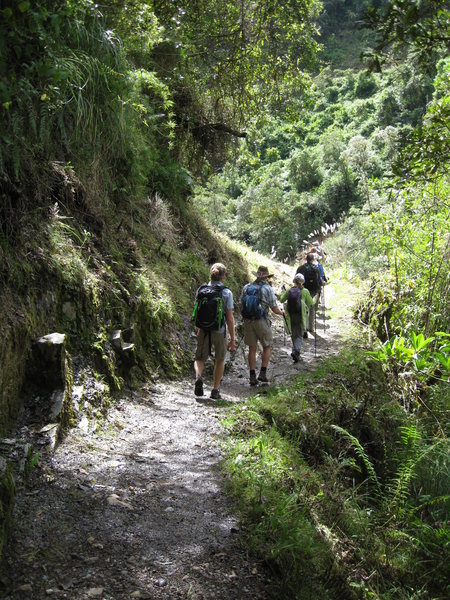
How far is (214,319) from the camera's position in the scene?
6.64m

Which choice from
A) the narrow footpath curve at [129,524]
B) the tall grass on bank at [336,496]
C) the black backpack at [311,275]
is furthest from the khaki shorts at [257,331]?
the black backpack at [311,275]

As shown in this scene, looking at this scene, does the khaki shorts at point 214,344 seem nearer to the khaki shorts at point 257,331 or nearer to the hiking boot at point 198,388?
the hiking boot at point 198,388

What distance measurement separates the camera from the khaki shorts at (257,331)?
782 cm

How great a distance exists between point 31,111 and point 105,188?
4211mm

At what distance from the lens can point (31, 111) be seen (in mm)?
3713

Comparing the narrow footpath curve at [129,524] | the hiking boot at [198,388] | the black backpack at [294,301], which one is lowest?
the hiking boot at [198,388]

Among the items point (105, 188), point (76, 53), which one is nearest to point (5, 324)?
point (76, 53)

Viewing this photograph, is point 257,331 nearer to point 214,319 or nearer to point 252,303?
point 252,303

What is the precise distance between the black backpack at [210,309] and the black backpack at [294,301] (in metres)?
2.78

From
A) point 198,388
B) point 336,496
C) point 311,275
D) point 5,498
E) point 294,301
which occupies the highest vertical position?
point 311,275

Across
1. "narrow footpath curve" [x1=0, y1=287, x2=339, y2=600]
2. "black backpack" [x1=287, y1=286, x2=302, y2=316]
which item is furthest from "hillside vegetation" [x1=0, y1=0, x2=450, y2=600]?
"black backpack" [x1=287, y1=286, x2=302, y2=316]

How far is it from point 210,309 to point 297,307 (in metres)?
2.97

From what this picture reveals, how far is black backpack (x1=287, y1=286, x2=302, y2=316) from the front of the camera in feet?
30.1

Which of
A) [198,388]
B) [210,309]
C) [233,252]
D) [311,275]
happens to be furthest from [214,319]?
[233,252]
